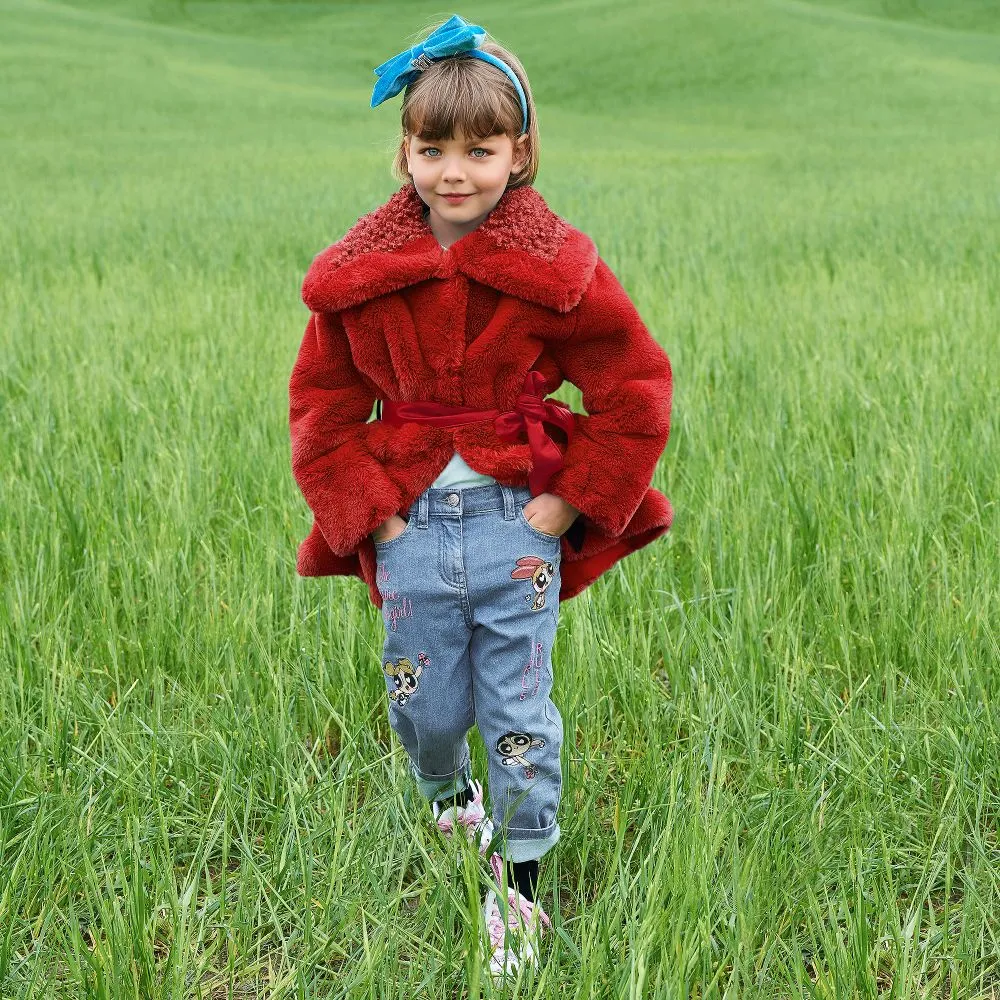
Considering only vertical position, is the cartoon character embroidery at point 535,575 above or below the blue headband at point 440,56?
below

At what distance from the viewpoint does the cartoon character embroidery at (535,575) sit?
1517 millimetres

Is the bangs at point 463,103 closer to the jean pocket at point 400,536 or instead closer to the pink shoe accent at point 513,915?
the jean pocket at point 400,536

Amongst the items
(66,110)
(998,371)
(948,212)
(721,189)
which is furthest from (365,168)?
(998,371)

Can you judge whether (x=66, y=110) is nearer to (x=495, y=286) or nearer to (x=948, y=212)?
(x=948, y=212)

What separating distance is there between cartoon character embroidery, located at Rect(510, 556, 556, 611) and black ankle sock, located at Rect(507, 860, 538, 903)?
1.29 feet

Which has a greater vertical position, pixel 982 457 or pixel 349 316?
pixel 349 316

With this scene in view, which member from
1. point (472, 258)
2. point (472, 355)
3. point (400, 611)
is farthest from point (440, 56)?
point (400, 611)

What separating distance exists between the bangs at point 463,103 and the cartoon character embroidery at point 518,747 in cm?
80

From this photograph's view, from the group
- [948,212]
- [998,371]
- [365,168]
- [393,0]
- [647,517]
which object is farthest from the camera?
[393,0]

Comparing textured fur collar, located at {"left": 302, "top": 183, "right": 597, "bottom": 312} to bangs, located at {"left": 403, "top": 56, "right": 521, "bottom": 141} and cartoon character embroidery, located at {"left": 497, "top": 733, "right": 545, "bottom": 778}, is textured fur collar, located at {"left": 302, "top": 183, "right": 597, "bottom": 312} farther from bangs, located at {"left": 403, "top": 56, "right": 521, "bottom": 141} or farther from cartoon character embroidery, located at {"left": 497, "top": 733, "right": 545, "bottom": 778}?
cartoon character embroidery, located at {"left": 497, "top": 733, "right": 545, "bottom": 778}

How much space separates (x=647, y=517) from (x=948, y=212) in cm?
776

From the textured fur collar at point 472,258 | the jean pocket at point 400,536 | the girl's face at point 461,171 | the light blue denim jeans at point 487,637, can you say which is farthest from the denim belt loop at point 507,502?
the girl's face at point 461,171

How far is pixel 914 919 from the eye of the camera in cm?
148

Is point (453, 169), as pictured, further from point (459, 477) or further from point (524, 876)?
point (524, 876)
